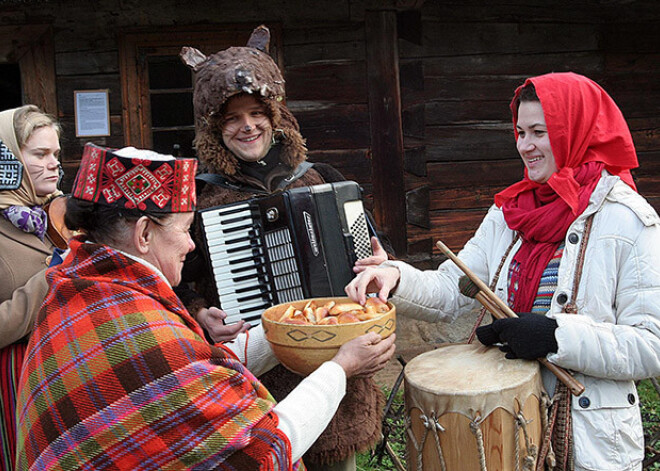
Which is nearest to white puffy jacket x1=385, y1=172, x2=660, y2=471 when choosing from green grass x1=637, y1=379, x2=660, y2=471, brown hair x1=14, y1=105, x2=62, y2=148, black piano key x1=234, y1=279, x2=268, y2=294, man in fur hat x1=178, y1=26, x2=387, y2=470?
man in fur hat x1=178, y1=26, x2=387, y2=470

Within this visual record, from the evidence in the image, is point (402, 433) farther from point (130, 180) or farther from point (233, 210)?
point (130, 180)

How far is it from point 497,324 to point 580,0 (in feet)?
14.1

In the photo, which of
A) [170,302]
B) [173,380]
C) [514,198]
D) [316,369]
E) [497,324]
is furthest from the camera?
[514,198]

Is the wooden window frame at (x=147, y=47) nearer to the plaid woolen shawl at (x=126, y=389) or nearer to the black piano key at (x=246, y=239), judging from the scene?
the black piano key at (x=246, y=239)

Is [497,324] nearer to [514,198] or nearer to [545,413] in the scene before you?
[545,413]

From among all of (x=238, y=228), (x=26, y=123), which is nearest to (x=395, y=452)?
(x=238, y=228)

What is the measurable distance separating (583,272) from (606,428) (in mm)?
462

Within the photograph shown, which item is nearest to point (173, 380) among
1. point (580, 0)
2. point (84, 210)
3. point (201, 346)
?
point (201, 346)

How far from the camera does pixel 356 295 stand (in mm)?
2043

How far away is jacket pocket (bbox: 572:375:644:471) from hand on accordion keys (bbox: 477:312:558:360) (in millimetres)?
180

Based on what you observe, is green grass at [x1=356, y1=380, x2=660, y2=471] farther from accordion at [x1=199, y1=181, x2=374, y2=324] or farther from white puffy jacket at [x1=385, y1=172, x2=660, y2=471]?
white puffy jacket at [x1=385, y1=172, x2=660, y2=471]

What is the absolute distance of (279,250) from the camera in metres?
2.31

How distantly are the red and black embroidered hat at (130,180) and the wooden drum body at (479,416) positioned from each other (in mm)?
945

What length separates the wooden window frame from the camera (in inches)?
193
